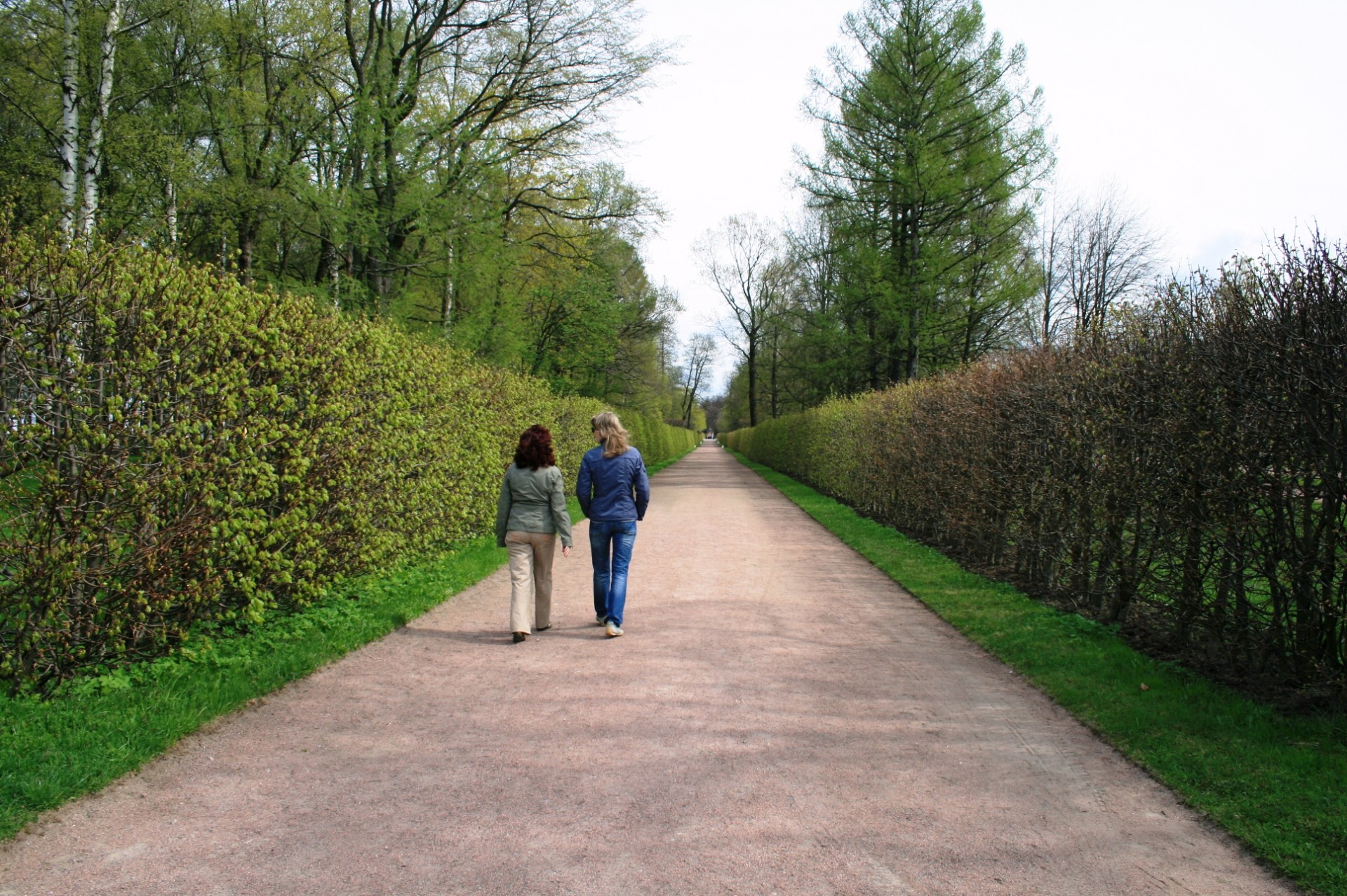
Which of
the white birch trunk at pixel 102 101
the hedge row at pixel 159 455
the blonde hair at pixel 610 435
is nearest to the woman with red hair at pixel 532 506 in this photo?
the blonde hair at pixel 610 435

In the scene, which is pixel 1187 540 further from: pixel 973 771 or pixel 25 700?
pixel 25 700

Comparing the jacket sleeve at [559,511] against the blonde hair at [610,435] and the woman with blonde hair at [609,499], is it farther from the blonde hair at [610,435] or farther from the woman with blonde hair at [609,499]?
the blonde hair at [610,435]

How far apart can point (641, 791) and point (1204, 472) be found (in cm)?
407

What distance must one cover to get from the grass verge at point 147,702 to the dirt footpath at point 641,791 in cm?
14

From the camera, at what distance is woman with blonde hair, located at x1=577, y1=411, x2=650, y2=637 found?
6.54 meters

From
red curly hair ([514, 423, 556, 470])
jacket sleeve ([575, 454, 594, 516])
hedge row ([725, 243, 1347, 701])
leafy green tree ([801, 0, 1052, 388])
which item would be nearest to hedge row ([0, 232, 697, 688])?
red curly hair ([514, 423, 556, 470])

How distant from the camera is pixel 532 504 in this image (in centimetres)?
637

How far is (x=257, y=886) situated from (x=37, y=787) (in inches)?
49.5

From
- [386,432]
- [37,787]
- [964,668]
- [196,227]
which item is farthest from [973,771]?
[196,227]

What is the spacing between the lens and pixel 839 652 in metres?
5.93

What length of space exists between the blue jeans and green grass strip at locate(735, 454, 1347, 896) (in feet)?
9.68

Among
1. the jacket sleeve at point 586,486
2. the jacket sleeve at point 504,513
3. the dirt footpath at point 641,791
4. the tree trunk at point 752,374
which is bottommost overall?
the dirt footpath at point 641,791

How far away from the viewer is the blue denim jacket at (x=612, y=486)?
6.55 metres

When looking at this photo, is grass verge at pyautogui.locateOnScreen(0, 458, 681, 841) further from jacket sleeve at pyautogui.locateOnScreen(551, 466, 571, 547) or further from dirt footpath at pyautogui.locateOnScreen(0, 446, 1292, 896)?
jacket sleeve at pyautogui.locateOnScreen(551, 466, 571, 547)
